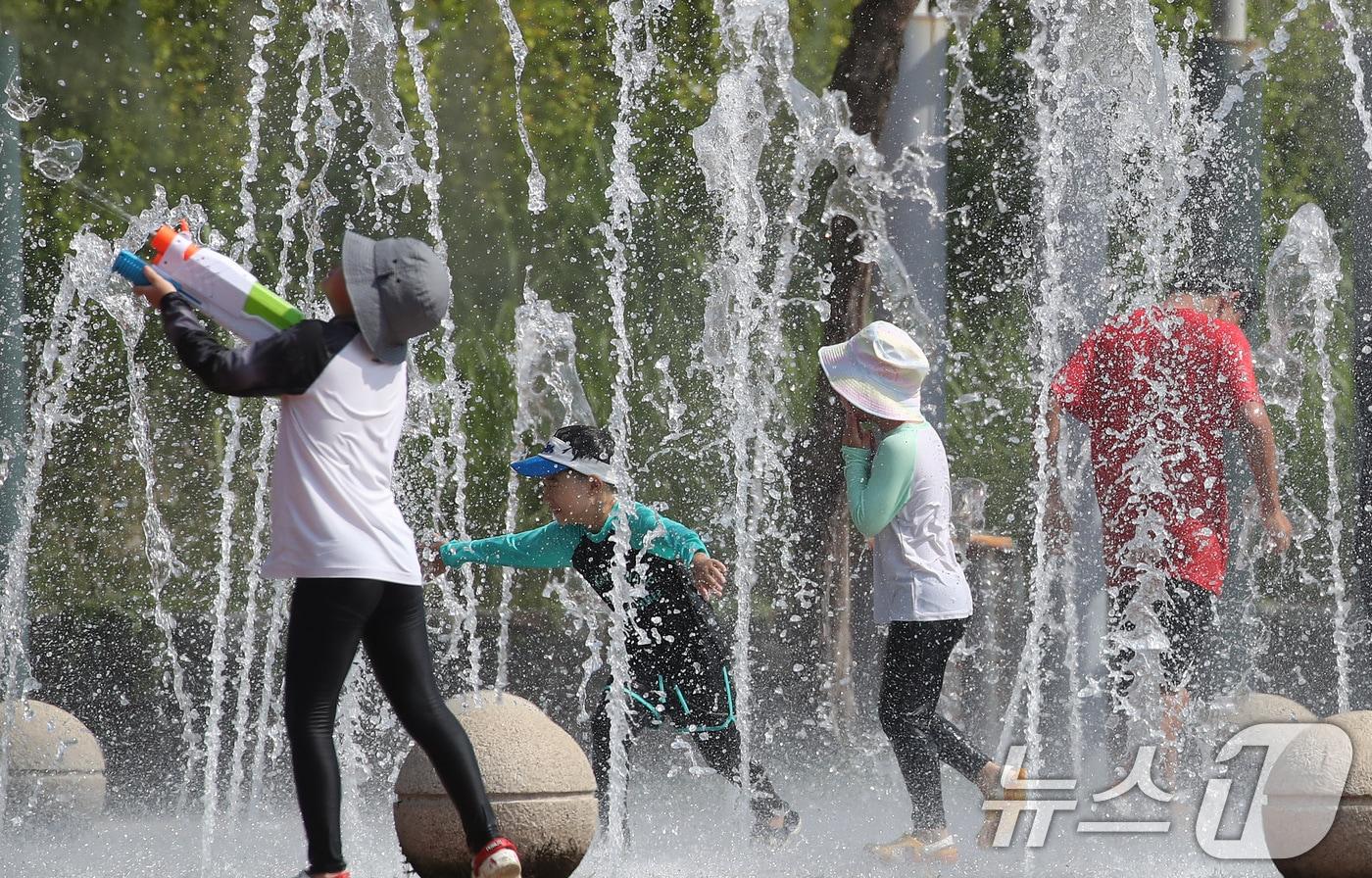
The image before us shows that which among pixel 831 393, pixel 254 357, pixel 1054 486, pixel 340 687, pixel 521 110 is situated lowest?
pixel 340 687

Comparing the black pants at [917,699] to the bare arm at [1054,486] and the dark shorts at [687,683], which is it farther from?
the bare arm at [1054,486]

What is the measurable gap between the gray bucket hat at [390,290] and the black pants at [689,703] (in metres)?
1.43

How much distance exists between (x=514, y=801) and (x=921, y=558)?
132 centimetres

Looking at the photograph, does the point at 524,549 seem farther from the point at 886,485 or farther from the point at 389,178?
the point at 389,178

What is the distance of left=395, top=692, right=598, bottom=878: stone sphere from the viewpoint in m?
4.23

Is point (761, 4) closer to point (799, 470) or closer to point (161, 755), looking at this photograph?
point (799, 470)

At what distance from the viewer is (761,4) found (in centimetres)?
1018

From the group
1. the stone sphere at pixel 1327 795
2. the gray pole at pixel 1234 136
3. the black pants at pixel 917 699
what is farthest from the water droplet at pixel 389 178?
the stone sphere at pixel 1327 795

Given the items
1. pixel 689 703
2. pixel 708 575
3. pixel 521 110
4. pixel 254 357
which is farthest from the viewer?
pixel 521 110

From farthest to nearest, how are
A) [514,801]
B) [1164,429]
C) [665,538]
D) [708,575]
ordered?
[1164,429] < [665,538] < [708,575] < [514,801]

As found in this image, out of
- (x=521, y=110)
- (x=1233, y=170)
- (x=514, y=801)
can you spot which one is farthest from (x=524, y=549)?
(x=521, y=110)

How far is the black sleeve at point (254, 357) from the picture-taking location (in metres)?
3.53

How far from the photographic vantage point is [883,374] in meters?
4.88

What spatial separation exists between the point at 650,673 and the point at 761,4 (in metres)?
6.20
